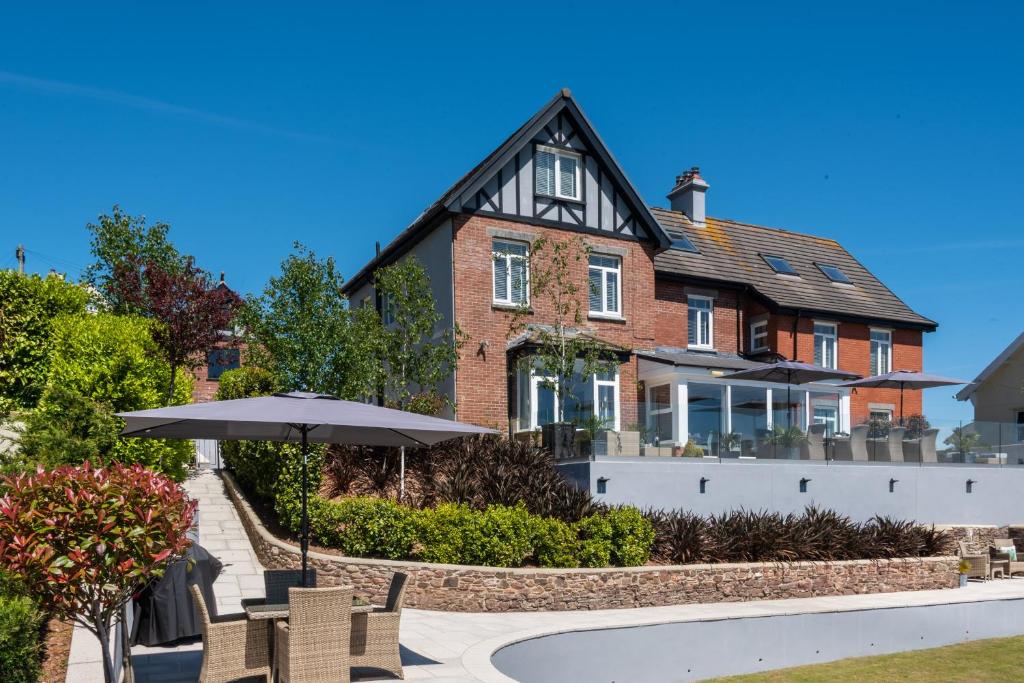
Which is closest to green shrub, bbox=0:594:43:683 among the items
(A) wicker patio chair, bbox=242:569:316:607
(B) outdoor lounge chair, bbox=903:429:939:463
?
(A) wicker patio chair, bbox=242:569:316:607

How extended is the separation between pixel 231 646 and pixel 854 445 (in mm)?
17276

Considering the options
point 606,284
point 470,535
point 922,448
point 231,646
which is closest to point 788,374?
point 922,448

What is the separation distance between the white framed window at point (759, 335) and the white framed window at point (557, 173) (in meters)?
8.04

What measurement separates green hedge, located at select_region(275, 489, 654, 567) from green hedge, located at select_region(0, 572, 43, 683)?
678 centimetres

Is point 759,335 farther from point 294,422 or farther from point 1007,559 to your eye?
point 294,422

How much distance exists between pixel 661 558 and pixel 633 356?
9218mm

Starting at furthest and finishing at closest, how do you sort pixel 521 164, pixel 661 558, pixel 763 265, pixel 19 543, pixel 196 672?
pixel 763 265 → pixel 521 164 → pixel 661 558 → pixel 196 672 → pixel 19 543

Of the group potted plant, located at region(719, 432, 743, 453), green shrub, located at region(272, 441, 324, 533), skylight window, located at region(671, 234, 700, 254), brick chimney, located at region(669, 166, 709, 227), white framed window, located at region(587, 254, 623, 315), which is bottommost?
green shrub, located at region(272, 441, 324, 533)

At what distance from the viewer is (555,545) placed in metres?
14.8

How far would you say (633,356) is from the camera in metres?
24.6

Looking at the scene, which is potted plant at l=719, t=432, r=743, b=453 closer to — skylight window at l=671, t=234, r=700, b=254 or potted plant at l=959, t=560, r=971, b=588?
potted plant at l=959, t=560, r=971, b=588

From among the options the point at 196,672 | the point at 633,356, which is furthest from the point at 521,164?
the point at 196,672

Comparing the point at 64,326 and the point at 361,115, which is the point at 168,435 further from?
the point at 64,326

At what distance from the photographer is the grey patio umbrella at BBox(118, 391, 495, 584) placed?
8.94 m
